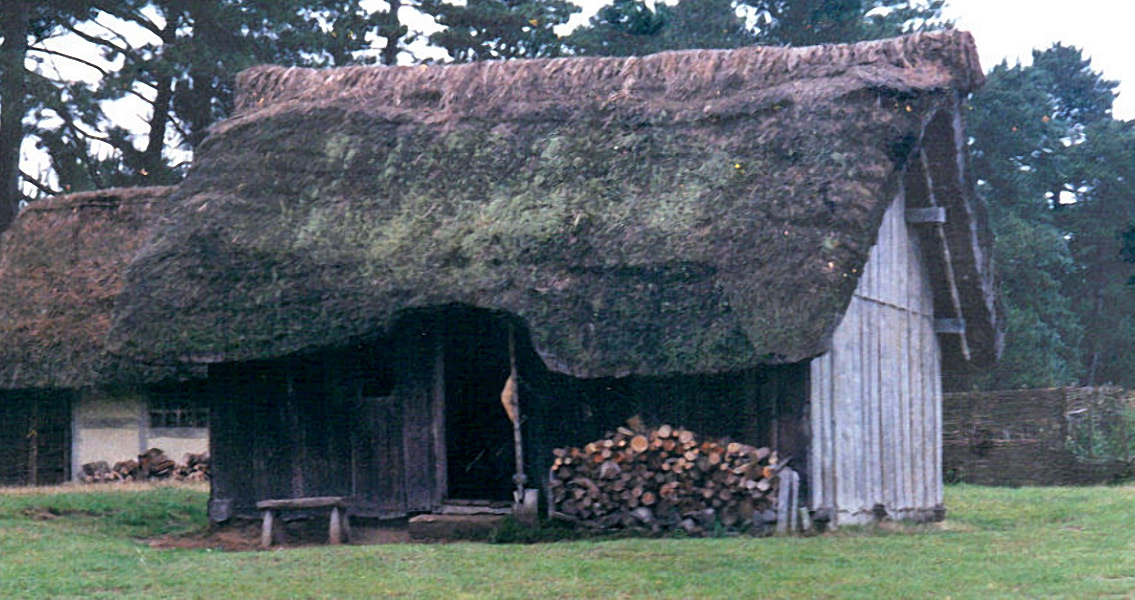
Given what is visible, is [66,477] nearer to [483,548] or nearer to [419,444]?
[419,444]

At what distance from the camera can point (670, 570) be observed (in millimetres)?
12023

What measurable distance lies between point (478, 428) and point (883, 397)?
5.64m

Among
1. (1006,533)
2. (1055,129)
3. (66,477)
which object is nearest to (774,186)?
(1006,533)

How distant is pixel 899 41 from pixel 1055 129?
3040 centimetres

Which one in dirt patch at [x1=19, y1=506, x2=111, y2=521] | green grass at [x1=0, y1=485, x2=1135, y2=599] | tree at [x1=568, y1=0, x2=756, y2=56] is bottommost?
green grass at [x1=0, y1=485, x2=1135, y2=599]

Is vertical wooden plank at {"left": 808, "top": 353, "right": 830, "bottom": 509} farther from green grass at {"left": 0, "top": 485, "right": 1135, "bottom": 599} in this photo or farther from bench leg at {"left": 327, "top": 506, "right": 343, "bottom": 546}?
bench leg at {"left": 327, "top": 506, "right": 343, "bottom": 546}

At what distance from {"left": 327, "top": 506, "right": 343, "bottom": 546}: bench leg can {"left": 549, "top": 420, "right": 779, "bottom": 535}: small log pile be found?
7.74ft

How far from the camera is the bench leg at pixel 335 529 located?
15827 millimetres

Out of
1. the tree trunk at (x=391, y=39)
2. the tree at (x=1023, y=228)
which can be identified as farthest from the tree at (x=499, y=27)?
the tree at (x=1023, y=228)

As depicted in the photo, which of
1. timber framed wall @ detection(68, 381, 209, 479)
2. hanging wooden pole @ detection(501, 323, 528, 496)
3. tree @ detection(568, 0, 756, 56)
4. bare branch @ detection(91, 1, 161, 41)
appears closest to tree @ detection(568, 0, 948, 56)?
tree @ detection(568, 0, 756, 56)

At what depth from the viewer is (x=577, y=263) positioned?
1540 cm

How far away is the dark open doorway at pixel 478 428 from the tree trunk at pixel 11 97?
1605cm

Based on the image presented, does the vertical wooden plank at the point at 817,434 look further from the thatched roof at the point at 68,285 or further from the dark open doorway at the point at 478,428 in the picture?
the thatched roof at the point at 68,285

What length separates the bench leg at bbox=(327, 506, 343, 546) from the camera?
15.8 meters
